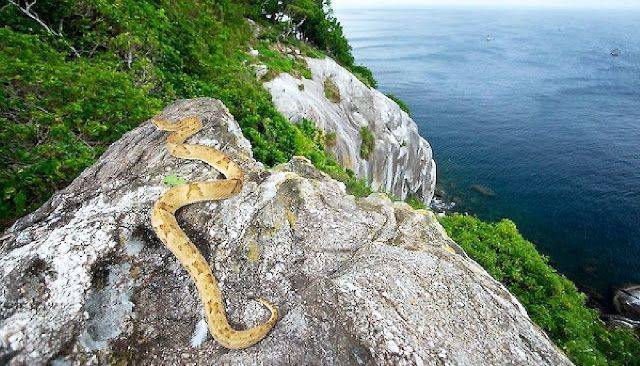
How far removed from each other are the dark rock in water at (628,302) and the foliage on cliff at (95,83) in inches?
1267

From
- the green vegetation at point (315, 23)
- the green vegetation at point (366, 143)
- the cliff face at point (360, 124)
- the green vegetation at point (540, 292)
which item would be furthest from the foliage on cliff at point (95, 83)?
the green vegetation at point (315, 23)

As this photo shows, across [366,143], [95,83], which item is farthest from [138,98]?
[366,143]

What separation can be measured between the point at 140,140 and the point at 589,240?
4879 centimetres

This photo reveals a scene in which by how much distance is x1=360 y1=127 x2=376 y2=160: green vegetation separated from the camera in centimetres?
3412

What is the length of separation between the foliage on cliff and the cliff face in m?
3.03

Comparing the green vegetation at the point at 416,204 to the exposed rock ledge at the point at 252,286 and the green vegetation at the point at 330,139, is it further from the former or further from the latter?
the exposed rock ledge at the point at 252,286

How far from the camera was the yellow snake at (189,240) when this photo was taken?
6410 mm

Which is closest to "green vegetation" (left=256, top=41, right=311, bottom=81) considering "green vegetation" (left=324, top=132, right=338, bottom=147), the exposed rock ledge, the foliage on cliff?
the foliage on cliff

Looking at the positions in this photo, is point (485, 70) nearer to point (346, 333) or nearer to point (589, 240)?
point (589, 240)

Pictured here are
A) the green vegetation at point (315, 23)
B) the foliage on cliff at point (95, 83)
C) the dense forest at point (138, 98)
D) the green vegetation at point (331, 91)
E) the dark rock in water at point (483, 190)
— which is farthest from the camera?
the dark rock in water at point (483, 190)

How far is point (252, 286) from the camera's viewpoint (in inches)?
288

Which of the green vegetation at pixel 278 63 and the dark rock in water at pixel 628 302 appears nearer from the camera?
the green vegetation at pixel 278 63

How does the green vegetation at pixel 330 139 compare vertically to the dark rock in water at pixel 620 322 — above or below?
above

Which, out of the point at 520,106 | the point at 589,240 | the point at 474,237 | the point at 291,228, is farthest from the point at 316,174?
the point at 520,106
